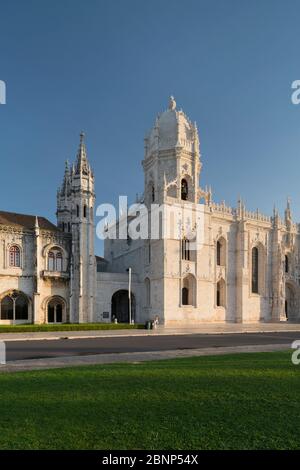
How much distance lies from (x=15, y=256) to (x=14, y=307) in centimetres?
604

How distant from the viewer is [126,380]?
1100 cm

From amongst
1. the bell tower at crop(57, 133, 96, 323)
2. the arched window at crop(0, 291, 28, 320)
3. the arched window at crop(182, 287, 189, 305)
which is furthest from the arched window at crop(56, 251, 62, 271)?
the arched window at crop(182, 287, 189, 305)

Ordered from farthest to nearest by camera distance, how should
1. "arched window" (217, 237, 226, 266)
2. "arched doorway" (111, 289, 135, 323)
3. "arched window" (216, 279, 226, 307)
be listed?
"arched window" (217, 237, 226, 266) < "arched doorway" (111, 289, 135, 323) < "arched window" (216, 279, 226, 307)

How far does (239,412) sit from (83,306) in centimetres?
4397

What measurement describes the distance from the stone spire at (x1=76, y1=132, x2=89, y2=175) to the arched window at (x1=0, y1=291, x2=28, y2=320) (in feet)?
58.6

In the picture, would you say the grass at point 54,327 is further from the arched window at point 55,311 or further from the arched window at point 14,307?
the arched window at point 55,311

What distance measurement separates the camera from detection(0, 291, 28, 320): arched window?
46.8m

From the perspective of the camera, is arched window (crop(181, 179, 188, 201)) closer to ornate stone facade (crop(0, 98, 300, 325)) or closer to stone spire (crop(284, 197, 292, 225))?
ornate stone facade (crop(0, 98, 300, 325))

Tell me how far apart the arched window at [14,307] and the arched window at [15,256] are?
3.34 m

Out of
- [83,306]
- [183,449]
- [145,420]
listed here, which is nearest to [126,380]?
[145,420]

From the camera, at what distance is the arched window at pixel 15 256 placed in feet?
157

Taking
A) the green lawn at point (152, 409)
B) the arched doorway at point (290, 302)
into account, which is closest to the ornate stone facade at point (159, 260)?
the arched doorway at point (290, 302)

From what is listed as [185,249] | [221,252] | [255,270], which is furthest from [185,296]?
[255,270]

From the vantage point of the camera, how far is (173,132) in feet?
188
